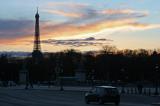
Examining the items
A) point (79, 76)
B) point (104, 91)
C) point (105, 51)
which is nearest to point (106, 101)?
point (104, 91)

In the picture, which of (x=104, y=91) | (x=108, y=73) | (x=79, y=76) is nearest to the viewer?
(x=104, y=91)

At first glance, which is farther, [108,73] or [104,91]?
[108,73]

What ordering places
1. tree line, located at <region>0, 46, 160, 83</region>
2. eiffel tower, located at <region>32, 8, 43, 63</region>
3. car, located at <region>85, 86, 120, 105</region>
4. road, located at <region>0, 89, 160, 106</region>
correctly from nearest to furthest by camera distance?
road, located at <region>0, 89, 160, 106</region>, car, located at <region>85, 86, 120, 105</region>, tree line, located at <region>0, 46, 160, 83</region>, eiffel tower, located at <region>32, 8, 43, 63</region>

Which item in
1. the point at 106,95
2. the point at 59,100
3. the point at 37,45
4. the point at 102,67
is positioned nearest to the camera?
the point at 106,95

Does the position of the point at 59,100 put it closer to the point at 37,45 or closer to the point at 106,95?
the point at 106,95

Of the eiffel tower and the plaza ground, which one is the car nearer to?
the plaza ground

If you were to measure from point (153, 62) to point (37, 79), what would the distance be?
137 feet

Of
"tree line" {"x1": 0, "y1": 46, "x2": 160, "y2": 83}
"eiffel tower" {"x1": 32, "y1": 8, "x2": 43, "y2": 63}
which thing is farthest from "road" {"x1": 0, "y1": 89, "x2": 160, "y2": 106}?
"eiffel tower" {"x1": 32, "y1": 8, "x2": 43, "y2": 63}

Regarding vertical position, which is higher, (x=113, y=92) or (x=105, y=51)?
(x=105, y=51)

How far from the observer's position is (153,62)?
139250 mm

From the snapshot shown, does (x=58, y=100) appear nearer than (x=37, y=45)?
Yes

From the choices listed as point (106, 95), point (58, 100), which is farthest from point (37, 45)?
point (106, 95)

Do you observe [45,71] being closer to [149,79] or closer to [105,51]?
[105,51]

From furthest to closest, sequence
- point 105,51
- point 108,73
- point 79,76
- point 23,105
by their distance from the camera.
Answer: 1. point 105,51
2. point 108,73
3. point 79,76
4. point 23,105
